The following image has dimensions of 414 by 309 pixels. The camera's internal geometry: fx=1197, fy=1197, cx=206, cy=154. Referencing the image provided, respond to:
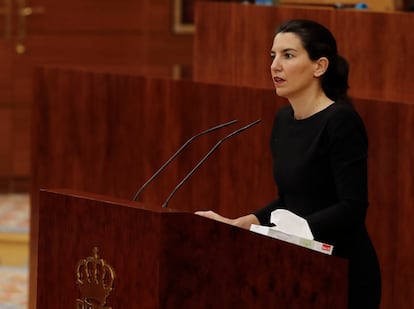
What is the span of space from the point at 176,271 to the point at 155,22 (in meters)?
5.99

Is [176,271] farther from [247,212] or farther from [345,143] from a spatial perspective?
[247,212]

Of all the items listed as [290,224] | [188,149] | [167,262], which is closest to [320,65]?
[290,224]

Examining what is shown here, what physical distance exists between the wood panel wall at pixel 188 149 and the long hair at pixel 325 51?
1.76 feet

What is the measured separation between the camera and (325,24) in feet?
13.4

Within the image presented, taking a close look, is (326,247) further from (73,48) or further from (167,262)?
(73,48)

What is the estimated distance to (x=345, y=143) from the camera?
2838mm

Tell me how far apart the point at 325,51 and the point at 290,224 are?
1.46 feet

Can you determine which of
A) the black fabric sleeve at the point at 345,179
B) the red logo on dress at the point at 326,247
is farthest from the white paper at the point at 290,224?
the red logo on dress at the point at 326,247

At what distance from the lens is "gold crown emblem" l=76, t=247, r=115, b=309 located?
2.59 meters

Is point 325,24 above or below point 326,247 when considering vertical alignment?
above

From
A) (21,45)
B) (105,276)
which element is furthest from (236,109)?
(21,45)

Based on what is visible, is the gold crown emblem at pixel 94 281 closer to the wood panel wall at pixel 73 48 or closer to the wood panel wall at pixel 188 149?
the wood panel wall at pixel 188 149

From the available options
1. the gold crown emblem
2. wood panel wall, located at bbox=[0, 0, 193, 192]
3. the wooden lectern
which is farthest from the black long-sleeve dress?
wood panel wall, located at bbox=[0, 0, 193, 192]

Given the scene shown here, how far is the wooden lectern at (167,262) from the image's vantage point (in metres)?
2.48
